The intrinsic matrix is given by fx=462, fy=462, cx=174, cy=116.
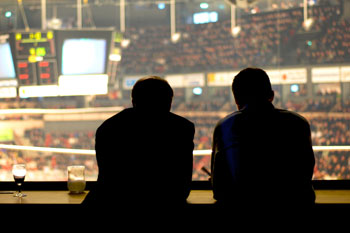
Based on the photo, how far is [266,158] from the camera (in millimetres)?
1416

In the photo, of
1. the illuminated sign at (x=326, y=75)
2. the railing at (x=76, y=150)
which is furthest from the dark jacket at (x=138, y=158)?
the illuminated sign at (x=326, y=75)

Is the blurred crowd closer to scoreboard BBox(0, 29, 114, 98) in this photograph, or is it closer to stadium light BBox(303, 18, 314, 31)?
stadium light BBox(303, 18, 314, 31)

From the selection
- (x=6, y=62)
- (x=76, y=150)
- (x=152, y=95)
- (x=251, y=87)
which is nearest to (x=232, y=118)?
(x=251, y=87)

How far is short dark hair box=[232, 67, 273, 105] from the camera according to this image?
149cm

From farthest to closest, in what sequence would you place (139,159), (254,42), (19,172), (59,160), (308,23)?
1. (254,42)
2. (308,23)
3. (59,160)
4. (19,172)
5. (139,159)

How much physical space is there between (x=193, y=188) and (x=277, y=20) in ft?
4.44

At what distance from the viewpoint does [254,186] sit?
56.0 inches

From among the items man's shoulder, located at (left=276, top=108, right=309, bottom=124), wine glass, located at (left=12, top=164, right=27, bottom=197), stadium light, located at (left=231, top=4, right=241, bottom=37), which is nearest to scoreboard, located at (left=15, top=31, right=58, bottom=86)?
wine glass, located at (left=12, top=164, right=27, bottom=197)

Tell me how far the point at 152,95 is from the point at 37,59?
5.21 feet

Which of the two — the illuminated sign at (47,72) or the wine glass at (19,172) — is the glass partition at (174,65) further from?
the wine glass at (19,172)

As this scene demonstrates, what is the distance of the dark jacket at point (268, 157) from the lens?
1411 millimetres

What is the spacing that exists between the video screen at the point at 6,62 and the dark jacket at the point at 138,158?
157 centimetres

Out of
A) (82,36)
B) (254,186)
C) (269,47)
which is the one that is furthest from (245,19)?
(254,186)

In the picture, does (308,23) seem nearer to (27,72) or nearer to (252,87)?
(252,87)
